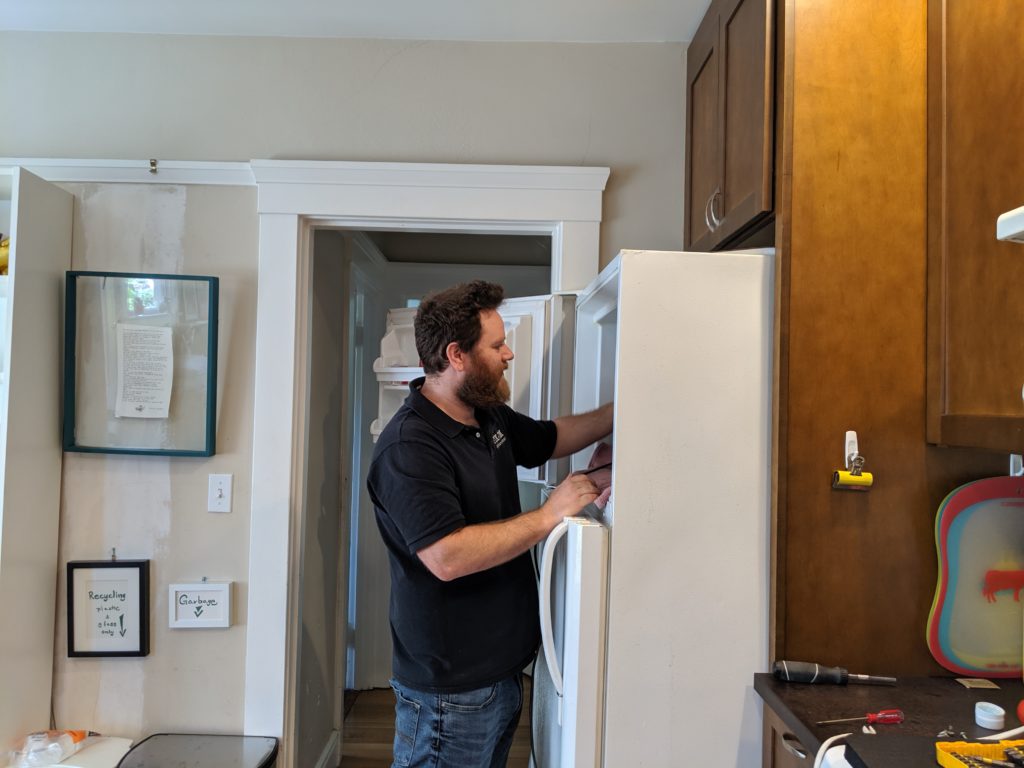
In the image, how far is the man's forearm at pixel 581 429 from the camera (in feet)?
5.96

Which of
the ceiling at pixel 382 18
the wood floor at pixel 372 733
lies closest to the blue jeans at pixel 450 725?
the wood floor at pixel 372 733

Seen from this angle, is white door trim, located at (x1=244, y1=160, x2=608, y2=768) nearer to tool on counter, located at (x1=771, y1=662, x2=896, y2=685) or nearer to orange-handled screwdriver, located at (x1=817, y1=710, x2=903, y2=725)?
tool on counter, located at (x1=771, y1=662, x2=896, y2=685)

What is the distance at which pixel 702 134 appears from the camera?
1.93 m

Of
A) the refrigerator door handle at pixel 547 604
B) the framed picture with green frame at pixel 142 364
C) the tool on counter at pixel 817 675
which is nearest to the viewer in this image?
the tool on counter at pixel 817 675

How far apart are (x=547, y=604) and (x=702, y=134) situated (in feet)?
4.22

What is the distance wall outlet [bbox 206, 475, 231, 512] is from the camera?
2.10m

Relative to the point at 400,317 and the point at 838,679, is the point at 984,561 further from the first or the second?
the point at 400,317

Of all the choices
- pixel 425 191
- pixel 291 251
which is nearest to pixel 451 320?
pixel 425 191

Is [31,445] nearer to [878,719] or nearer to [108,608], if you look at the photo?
[108,608]

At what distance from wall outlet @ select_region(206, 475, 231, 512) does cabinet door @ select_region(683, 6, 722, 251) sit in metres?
1.50

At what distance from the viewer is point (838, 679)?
1.32m

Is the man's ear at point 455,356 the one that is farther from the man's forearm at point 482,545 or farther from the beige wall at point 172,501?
the beige wall at point 172,501

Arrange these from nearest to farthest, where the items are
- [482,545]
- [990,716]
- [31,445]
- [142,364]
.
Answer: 1. [990,716]
2. [482,545]
3. [31,445]
4. [142,364]

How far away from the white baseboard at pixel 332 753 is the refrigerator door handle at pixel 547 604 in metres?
1.64
